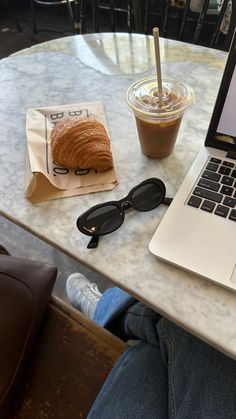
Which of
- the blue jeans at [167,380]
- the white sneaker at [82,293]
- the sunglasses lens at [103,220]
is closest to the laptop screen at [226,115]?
the sunglasses lens at [103,220]

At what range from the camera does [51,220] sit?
52 centimetres

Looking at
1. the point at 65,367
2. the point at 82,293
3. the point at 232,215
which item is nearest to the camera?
the point at 232,215

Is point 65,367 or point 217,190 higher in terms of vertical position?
point 217,190

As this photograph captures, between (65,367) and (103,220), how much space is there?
29 centimetres

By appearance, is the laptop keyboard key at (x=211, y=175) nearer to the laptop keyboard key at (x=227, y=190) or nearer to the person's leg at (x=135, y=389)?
the laptop keyboard key at (x=227, y=190)

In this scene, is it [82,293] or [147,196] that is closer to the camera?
[147,196]

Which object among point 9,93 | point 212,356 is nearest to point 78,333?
point 212,356

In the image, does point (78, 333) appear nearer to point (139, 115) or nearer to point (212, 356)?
point (212, 356)

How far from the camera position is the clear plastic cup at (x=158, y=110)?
536 mm

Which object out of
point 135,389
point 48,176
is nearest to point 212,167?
point 48,176

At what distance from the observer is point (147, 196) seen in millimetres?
535

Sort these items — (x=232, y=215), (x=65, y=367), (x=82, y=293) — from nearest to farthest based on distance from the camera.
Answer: (x=232, y=215) < (x=65, y=367) < (x=82, y=293)

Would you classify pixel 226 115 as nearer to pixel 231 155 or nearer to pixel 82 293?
pixel 231 155

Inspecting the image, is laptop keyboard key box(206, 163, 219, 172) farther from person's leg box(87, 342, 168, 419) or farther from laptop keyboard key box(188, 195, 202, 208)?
person's leg box(87, 342, 168, 419)
